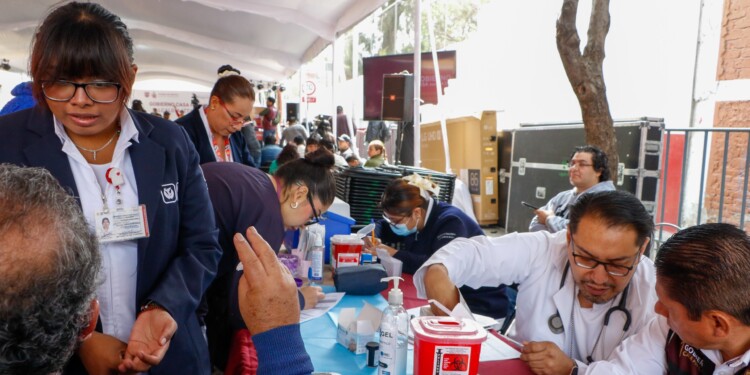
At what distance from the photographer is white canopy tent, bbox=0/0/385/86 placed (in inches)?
314

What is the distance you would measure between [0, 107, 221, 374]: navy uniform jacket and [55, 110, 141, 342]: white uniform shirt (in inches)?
0.9

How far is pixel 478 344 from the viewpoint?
123cm

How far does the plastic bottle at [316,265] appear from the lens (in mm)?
2443

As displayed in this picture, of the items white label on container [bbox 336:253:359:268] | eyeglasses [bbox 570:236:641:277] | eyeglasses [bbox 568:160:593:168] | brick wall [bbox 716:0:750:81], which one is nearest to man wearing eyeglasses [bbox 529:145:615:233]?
eyeglasses [bbox 568:160:593:168]

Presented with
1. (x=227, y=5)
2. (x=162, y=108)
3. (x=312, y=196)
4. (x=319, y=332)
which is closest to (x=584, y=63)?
(x=312, y=196)

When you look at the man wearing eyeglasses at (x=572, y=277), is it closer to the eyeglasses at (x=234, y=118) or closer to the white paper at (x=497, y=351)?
the white paper at (x=497, y=351)

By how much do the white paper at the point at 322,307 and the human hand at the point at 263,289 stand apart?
43.8 inches

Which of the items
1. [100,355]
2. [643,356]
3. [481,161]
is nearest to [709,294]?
[643,356]

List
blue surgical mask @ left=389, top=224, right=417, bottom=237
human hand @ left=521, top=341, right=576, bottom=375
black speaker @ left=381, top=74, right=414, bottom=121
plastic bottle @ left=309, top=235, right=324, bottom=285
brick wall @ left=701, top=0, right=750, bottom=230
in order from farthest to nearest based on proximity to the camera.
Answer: black speaker @ left=381, top=74, right=414, bottom=121 < brick wall @ left=701, top=0, right=750, bottom=230 < blue surgical mask @ left=389, top=224, right=417, bottom=237 < plastic bottle @ left=309, top=235, right=324, bottom=285 < human hand @ left=521, top=341, right=576, bottom=375

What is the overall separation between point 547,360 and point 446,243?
1.19m

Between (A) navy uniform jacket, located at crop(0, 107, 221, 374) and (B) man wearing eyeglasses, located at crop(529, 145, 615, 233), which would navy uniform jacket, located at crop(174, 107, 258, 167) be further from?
(B) man wearing eyeglasses, located at crop(529, 145, 615, 233)

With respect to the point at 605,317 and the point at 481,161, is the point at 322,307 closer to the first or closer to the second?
the point at 605,317

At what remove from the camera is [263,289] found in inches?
32.2

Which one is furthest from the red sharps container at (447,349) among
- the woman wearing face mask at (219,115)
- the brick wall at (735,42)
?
the brick wall at (735,42)
